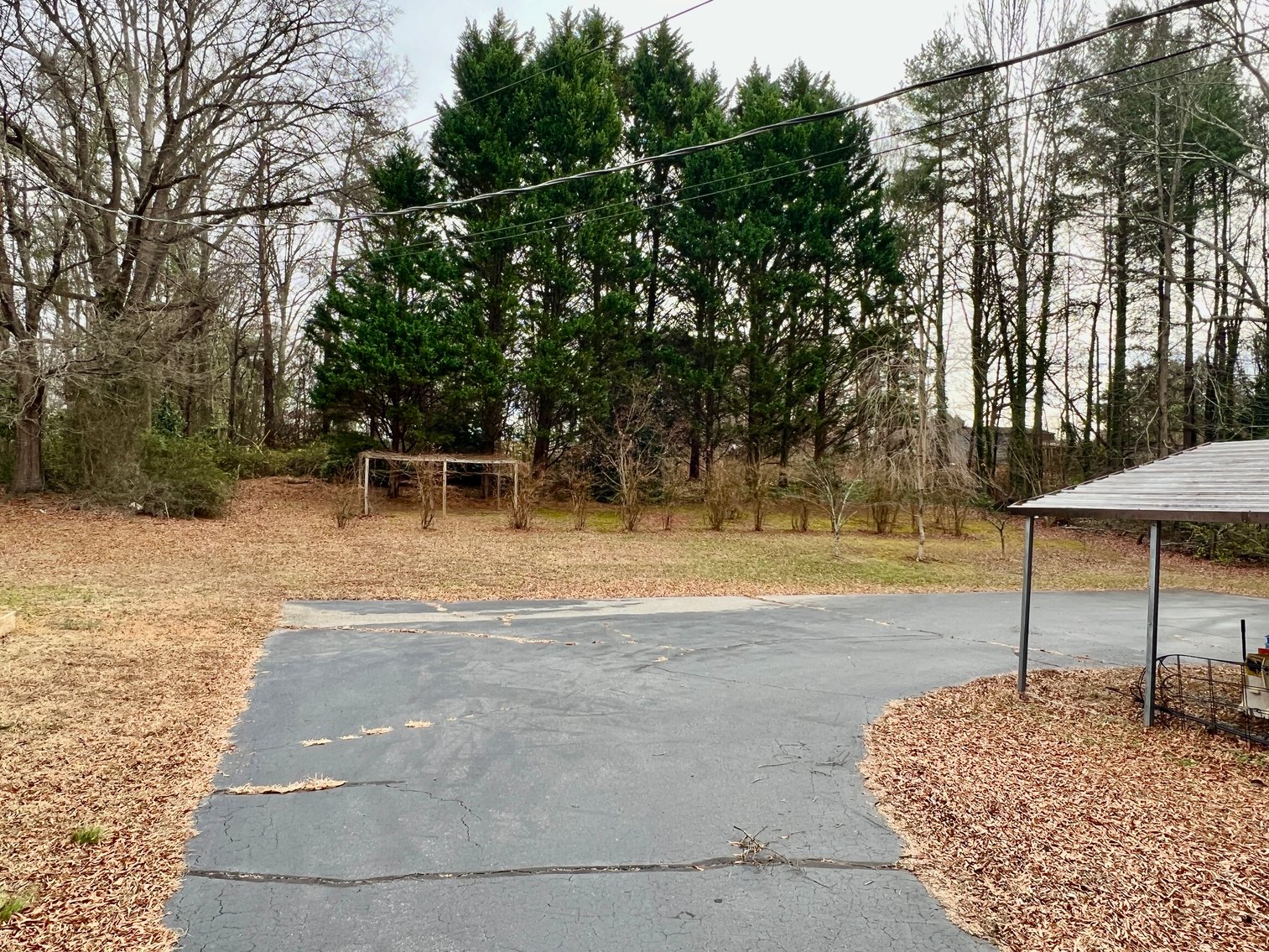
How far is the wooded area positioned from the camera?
1554 centimetres

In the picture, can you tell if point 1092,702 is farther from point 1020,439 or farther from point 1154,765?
point 1020,439

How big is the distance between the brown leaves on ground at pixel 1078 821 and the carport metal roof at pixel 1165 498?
681mm

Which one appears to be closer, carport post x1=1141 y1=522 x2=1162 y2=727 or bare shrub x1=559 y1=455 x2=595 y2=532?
carport post x1=1141 y1=522 x2=1162 y2=727

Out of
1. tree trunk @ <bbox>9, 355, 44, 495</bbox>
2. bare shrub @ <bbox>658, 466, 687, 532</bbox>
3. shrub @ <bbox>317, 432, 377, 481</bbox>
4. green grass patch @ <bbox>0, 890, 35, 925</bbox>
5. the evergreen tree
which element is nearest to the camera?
green grass patch @ <bbox>0, 890, 35, 925</bbox>

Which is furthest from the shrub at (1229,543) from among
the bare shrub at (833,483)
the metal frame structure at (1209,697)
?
the metal frame structure at (1209,697)

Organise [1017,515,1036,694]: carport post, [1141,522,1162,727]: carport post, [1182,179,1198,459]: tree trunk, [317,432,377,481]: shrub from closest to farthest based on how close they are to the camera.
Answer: [1141,522,1162,727]: carport post → [1017,515,1036,694]: carport post → [1182,179,1198,459]: tree trunk → [317,432,377,481]: shrub

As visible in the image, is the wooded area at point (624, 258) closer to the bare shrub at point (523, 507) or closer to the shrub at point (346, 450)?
the shrub at point (346, 450)

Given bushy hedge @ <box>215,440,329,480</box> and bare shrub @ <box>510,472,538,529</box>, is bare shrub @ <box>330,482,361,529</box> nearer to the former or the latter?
bushy hedge @ <box>215,440,329,480</box>

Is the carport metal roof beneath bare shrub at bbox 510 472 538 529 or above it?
above

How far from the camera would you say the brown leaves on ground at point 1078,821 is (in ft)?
9.09

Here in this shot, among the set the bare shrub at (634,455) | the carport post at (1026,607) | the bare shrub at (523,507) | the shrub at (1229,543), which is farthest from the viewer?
the bare shrub at (634,455)

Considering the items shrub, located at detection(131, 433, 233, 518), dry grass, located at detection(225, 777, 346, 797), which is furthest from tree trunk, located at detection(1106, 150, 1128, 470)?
shrub, located at detection(131, 433, 233, 518)

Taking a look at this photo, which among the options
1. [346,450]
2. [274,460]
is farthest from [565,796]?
[274,460]

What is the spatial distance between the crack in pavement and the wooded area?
41.6 ft
